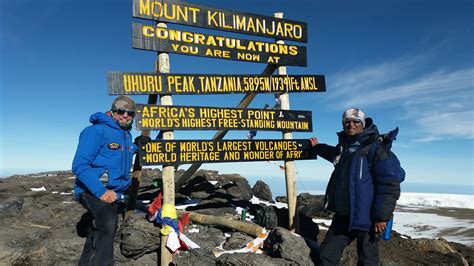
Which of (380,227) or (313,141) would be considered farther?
(313,141)

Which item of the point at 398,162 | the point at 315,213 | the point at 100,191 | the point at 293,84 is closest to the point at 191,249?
the point at 100,191

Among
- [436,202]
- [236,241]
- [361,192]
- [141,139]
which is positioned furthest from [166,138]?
[436,202]

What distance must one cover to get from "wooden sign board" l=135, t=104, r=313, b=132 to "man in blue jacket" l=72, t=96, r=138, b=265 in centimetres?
128

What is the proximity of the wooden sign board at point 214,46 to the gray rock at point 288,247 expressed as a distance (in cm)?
407

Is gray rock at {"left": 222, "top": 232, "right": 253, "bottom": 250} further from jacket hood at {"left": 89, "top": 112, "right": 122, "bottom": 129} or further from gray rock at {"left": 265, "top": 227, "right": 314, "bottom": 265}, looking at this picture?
jacket hood at {"left": 89, "top": 112, "right": 122, "bottom": 129}

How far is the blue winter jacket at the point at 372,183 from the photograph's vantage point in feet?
15.8

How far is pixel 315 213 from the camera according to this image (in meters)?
12.1

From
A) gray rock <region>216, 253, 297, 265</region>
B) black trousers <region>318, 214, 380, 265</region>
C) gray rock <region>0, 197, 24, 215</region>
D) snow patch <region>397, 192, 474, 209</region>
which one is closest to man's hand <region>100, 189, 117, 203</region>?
gray rock <region>216, 253, 297, 265</region>

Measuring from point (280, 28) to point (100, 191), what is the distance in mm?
5832

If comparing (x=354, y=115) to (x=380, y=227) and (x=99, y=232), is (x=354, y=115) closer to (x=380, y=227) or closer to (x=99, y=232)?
(x=380, y=227)

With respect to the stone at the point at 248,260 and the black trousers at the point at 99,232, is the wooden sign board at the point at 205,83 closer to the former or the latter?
the black trousers at the point at 99,232

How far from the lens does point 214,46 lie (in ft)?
24.1

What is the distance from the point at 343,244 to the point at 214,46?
488cm

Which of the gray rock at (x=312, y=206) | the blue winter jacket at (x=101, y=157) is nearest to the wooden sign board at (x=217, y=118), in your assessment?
the blue winter jacket at (x=101, y=157)
